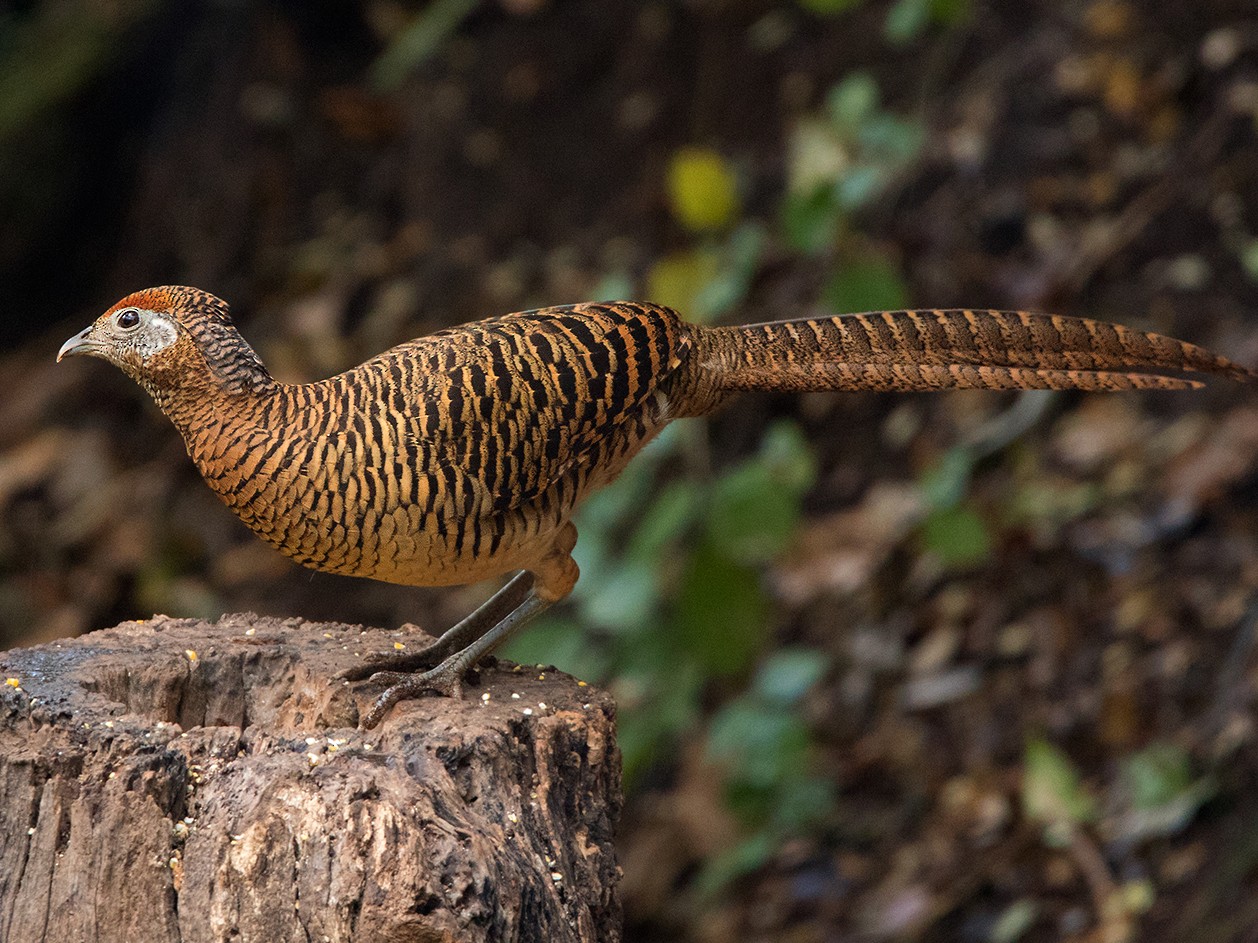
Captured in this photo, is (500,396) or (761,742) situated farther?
(761,742)

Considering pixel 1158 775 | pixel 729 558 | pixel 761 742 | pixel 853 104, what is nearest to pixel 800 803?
pixel 761 742

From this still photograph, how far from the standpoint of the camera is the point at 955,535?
5.68 m

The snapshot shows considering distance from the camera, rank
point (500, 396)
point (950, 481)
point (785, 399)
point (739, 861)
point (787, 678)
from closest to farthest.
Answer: point (500, 396) < point (950, 481) < point (787, 678) < point (739, 861) < point (785, 399)

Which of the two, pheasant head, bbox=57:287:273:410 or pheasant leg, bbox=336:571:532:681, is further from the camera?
pheasant leg, bbox=336:571:532:681

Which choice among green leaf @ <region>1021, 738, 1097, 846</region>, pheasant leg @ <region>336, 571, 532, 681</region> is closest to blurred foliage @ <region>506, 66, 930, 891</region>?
green leaf @ <region>1021, 738, 1097, 846</region>

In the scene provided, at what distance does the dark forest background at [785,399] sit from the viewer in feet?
19.1

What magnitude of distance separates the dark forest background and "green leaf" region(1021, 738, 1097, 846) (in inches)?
1.0

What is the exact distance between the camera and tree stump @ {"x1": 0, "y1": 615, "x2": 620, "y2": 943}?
2826 mm

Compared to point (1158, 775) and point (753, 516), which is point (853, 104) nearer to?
point (753, 516)

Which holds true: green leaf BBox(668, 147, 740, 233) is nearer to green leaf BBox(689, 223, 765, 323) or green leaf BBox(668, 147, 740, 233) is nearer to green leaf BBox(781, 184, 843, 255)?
green leaf BBox(689, 223, 765, 323)

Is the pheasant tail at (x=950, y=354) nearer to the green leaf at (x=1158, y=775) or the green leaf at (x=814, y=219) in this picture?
the green leaf at (x=814, y=219)

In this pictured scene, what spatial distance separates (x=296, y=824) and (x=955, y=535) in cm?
339

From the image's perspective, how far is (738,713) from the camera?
626cm

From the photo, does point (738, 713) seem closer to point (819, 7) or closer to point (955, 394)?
point (955, 394)
